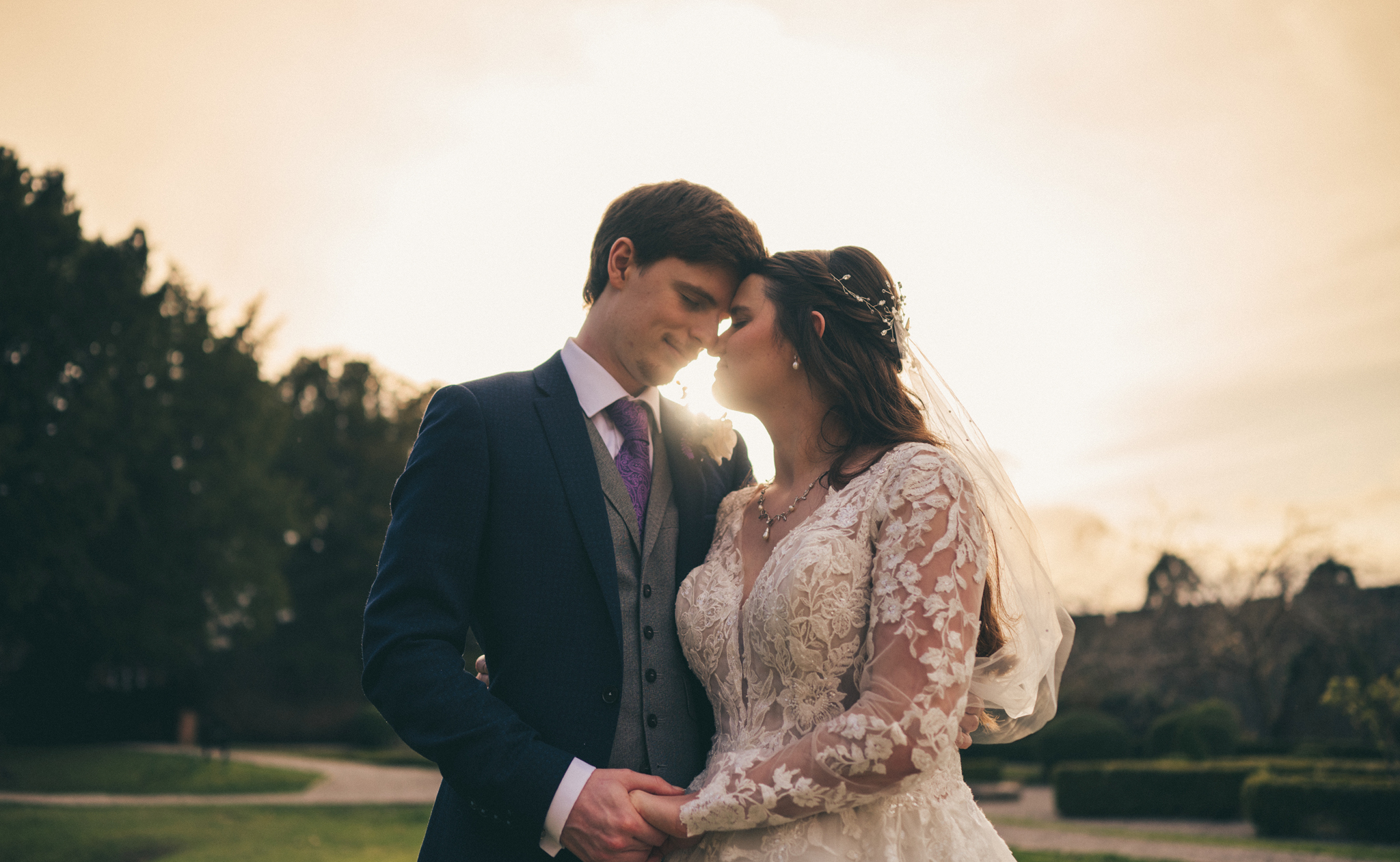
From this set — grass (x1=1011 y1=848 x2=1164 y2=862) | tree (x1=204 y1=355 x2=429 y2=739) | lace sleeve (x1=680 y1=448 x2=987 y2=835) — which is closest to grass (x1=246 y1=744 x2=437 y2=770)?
tree (x1=204 y1=355 x2=429 y2=739)

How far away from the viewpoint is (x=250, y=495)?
79.9 feet

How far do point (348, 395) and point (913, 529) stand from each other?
1475 inches

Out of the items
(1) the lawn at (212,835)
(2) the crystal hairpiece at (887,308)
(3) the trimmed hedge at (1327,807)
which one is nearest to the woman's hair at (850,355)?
(2) the crystal hairpiece at (887,308)

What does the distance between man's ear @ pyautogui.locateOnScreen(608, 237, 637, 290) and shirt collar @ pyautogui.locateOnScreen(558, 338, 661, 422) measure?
255 mm

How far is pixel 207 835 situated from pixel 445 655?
36.6ft

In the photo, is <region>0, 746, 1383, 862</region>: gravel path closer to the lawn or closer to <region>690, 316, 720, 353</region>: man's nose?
the lawn

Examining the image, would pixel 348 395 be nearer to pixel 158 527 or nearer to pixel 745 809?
pixel 158 527

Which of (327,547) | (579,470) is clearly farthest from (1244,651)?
(327,547)

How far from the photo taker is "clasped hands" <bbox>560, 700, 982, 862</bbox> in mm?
2326

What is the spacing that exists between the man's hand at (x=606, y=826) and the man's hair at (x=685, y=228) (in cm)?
157

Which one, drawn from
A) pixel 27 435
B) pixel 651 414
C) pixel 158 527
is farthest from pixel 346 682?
pixel 651 414

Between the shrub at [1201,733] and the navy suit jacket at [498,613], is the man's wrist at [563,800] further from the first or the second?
the shrub at [1201,733]

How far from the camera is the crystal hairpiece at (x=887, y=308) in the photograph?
309 centimetres

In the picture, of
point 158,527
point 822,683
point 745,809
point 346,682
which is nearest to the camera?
point 745,809
